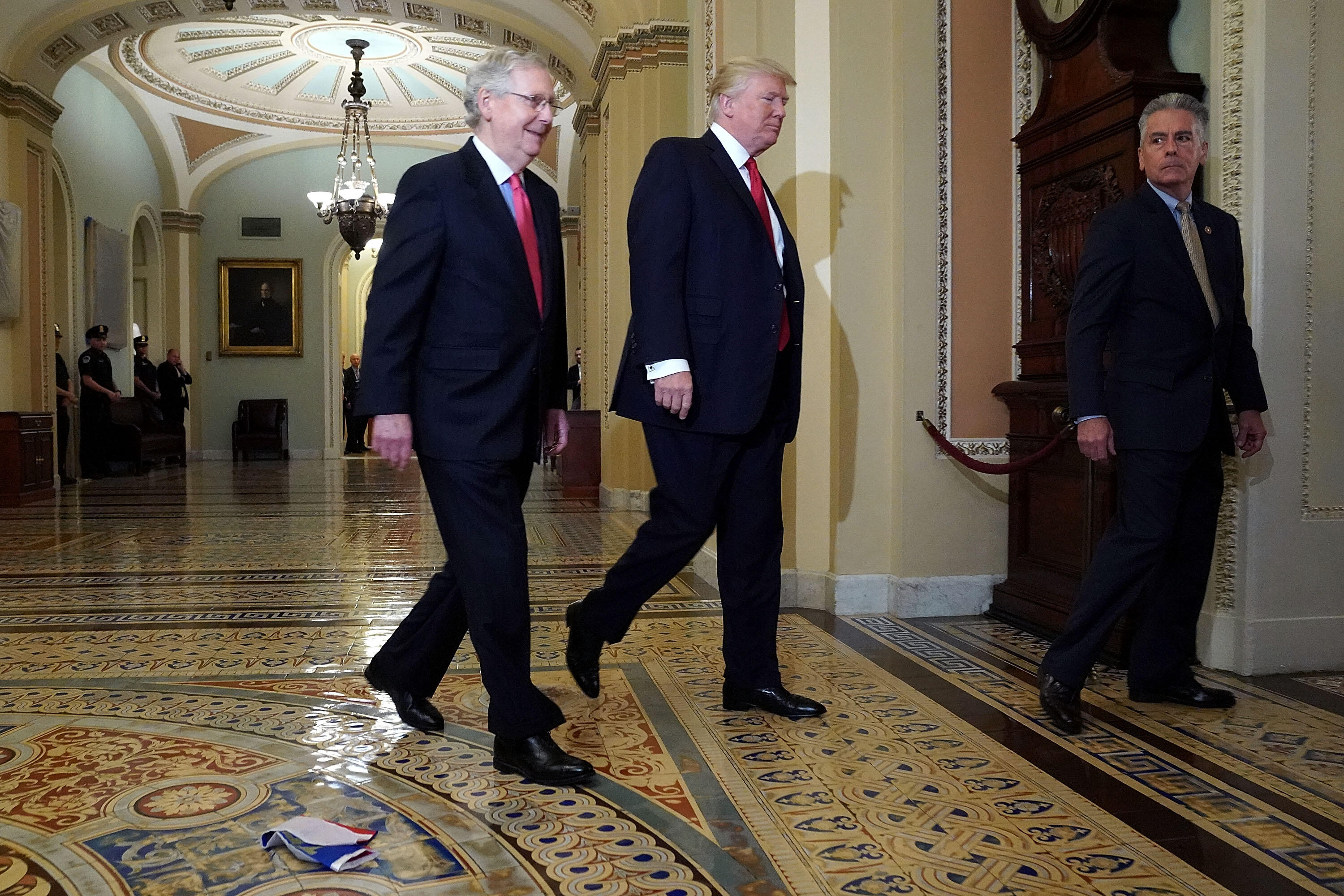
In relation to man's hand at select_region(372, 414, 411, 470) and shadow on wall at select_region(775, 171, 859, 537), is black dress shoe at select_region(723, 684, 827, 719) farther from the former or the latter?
shadow on wall at select_region(775, 171, 859, 537)

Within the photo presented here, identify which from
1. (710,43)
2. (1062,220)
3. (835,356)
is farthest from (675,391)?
(710,43)

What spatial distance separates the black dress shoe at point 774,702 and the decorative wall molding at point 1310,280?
5.17 feet

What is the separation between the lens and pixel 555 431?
2.48 meters

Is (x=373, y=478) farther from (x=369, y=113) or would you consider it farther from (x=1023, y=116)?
(x=1023, y=116)

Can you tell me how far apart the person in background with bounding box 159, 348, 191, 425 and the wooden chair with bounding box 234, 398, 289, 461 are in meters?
1.60

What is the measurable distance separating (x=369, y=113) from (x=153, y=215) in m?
3.24

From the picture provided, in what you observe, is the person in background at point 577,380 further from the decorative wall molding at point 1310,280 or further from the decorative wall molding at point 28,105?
the decorative wall molding at point 1310,280

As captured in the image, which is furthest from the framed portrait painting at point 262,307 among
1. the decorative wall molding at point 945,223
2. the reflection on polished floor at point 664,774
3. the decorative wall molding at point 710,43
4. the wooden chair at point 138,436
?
the decorative wall molding at point 945,223

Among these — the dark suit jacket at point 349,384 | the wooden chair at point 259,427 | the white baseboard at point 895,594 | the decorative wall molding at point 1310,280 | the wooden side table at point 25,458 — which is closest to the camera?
the decorative wall molding at point 1310,280

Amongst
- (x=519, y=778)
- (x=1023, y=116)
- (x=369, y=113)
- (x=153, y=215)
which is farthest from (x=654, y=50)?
(x=153, y=215)

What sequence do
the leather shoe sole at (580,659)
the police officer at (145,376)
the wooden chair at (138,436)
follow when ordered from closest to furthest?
1. the leather shoe sole at (580,659)
2. the wooden chair at (138,436)
3. the police officer at (145,376)

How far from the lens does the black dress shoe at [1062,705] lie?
259 cm

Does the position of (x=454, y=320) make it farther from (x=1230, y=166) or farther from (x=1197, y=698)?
(x=1230, y=166)

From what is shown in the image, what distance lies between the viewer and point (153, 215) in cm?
1524
